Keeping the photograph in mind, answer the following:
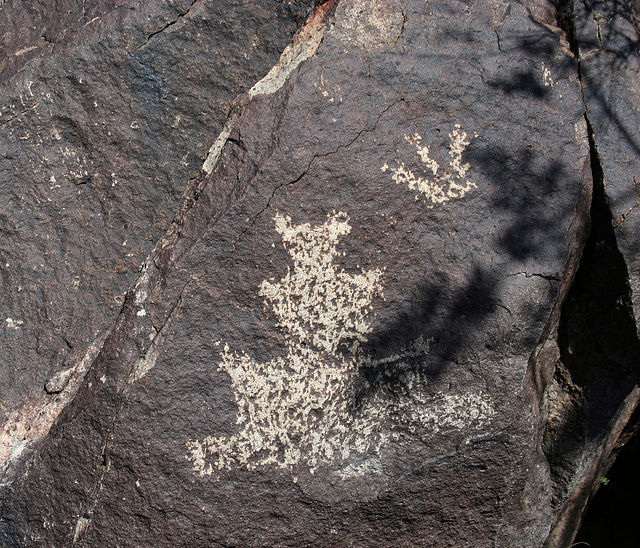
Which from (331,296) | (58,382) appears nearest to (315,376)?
(331,296)

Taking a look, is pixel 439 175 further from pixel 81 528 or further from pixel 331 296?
pixel 81 528

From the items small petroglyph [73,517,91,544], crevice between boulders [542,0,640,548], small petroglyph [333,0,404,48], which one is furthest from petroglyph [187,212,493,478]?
crevice between boulders [542,0,640,548]

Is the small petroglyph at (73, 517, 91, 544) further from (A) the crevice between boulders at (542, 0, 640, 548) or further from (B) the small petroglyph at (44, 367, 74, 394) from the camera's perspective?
(A) the crevice between boulders at (542, 0, 640, 548)

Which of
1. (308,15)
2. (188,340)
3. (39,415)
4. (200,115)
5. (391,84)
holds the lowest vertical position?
(39,415)

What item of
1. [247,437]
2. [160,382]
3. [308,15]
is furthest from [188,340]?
[308,15]

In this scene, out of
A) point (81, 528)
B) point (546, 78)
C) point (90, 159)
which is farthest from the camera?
point (90, 159)

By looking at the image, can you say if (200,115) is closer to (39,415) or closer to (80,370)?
(80,370)
